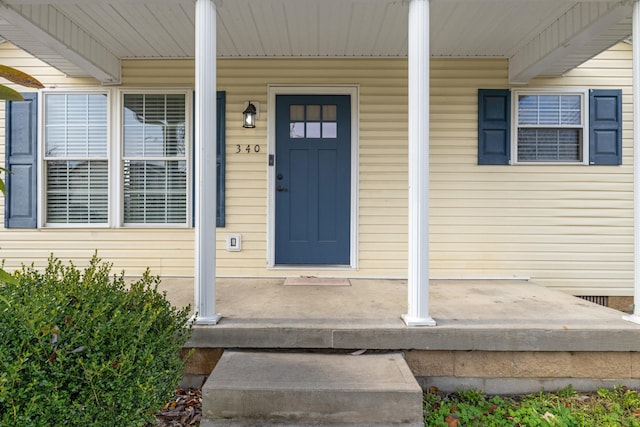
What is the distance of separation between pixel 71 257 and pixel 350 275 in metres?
3.01

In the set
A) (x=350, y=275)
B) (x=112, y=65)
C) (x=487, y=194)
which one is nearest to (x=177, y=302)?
(x=350, y=275)

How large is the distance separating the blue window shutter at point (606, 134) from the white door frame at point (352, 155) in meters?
2.50

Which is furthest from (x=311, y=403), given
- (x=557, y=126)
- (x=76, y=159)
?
(x=557, y=126)

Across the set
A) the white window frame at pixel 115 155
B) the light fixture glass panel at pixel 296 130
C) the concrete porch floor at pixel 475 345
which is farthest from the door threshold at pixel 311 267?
the concrete porch floor at pixel 475 345

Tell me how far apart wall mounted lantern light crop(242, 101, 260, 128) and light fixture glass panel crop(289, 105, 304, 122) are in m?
0.36

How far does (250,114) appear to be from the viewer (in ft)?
13.5

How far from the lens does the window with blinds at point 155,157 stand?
4230 millimetres

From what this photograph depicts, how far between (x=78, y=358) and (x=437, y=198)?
11.7ft

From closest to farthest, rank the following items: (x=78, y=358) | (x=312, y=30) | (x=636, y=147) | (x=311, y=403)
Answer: (x=78, y=358) → (x=311, y=403) → (x=636, y=147) → (x=312, y=30)

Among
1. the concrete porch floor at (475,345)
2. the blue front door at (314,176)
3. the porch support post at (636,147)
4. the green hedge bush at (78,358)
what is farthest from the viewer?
the blue front door at (314,176)

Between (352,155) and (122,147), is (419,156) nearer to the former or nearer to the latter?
(352,155)

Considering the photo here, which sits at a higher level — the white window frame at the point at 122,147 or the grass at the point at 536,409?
the white window frame at the point at 122,147

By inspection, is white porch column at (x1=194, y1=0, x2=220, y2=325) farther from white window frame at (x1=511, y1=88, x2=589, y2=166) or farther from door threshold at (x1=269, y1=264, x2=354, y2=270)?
white window frame at (x1=511, y1=88, x2=589, y2=166)

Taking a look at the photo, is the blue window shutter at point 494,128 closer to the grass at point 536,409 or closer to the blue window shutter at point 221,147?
the grass at point 536,409
